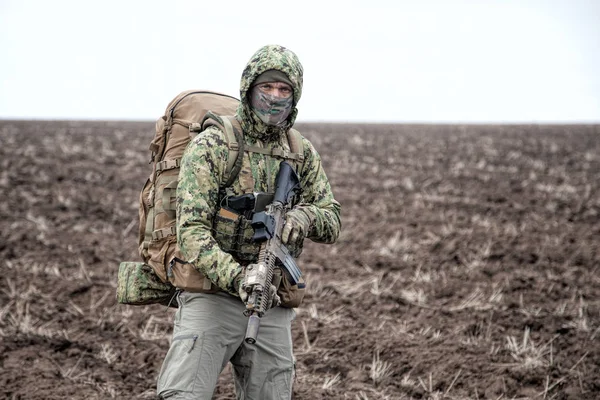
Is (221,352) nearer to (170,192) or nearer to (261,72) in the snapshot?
(170,192)

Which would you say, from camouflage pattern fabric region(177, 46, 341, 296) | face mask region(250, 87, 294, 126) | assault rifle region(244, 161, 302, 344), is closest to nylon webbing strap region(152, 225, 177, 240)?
camouflage pattern fabric region(177, 46, 341, 296)

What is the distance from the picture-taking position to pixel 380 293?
7465mm

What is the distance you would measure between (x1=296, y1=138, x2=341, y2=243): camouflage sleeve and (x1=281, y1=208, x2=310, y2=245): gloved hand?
8 cm

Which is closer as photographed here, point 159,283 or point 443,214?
point 159,283

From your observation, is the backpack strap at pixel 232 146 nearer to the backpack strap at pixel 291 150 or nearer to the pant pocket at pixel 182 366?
the backpack strap at pixel 291 150

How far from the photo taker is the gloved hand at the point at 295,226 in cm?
339

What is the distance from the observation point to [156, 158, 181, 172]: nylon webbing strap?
11.9 ft

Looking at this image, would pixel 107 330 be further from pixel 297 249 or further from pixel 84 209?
pixel 84 209

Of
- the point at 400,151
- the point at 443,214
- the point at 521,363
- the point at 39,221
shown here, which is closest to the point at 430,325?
the point at 521,363

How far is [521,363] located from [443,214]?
621 cm

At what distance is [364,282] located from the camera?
25.8 ft

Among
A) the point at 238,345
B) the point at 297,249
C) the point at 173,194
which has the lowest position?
the point at 238,345

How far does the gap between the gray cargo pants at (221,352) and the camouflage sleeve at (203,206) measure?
0.21 meters

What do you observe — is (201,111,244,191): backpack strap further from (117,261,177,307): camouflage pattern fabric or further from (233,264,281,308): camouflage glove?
(117,261,177,307): camouflage pattern fabric
